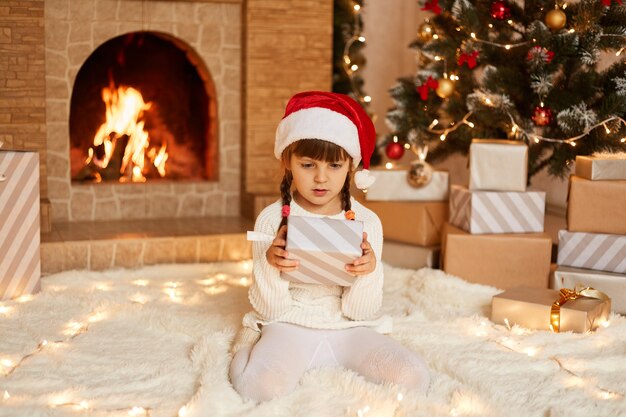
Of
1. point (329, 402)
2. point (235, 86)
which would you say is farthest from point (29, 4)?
point (329, 402)

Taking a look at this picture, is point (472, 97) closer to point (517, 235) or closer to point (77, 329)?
point (517, 235)

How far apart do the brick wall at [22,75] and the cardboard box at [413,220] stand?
1.33m

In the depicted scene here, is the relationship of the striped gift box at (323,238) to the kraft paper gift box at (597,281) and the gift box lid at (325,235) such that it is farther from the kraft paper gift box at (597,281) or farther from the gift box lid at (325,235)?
the kraft paper gift box at (597,281)

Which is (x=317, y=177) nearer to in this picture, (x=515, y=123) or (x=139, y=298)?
(x=139, y=298)

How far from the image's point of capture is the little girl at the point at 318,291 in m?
1.69

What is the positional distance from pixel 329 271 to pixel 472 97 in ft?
4.26

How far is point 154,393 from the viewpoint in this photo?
166 cm

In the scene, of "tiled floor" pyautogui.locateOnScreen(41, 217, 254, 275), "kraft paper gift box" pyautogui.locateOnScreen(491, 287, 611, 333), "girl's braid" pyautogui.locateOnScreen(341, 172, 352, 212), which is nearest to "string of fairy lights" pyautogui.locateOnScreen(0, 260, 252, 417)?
"tiled floor" pyautogui.locateOnScreen(41, 217, 254, 275)

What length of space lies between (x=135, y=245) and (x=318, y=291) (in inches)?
45.1

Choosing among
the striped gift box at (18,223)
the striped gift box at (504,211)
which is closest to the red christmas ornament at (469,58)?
the striped gift box at (504,211)

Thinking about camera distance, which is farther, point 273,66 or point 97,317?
point 273,66

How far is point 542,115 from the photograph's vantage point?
8.70 feet

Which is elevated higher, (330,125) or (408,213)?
(330,125)

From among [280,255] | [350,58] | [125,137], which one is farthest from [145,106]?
[280,255]
